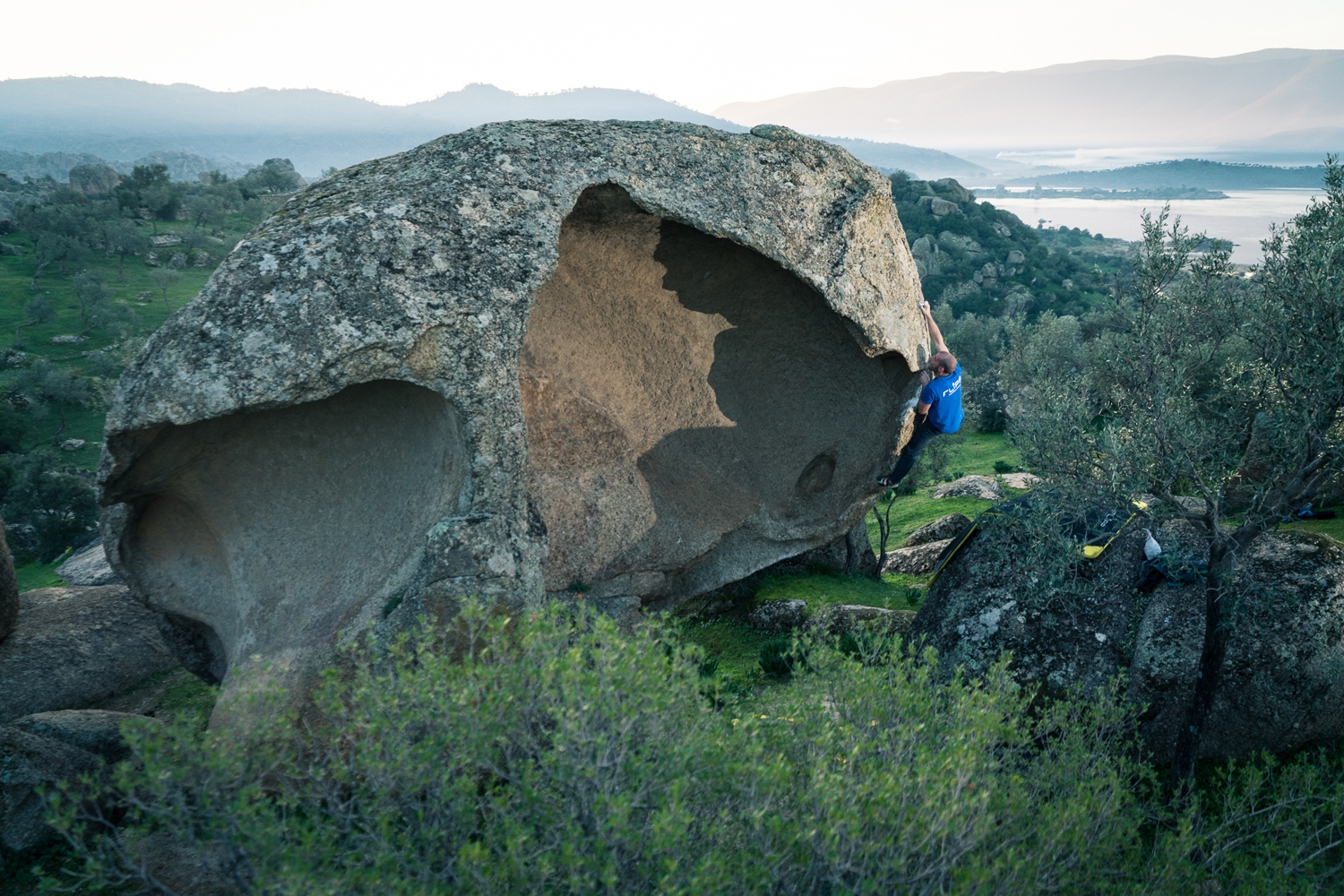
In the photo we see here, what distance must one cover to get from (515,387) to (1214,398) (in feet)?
29.6

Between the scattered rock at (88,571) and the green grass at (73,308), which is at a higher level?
the green grass at (73,308)

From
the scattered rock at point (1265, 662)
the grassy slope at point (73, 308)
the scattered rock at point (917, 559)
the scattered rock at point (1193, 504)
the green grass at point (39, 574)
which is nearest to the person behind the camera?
the scattered rock at point (1265, 662)

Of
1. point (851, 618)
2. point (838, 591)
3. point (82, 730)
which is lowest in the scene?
point (838, 591)

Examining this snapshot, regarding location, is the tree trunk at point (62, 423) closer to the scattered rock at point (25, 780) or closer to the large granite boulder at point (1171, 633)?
the scattered rock at point (25, 780)

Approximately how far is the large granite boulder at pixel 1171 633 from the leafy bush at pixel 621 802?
12.9 ft

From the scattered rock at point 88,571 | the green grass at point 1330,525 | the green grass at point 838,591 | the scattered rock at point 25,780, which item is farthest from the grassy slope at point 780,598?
the scattered rock at point 88,571

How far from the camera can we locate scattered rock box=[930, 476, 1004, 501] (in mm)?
31188

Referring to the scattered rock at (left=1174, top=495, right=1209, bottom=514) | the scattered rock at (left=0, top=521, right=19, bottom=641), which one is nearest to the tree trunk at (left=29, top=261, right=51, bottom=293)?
the scattered rock at (left=0, top=521, right=19, bottom=641)

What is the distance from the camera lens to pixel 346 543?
10922 millimetres

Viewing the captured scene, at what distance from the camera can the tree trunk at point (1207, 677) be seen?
32.5 ft

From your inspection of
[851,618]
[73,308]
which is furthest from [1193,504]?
[73,308]

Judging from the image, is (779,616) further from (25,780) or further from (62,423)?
(62,423)

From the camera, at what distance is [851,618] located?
48.3ft

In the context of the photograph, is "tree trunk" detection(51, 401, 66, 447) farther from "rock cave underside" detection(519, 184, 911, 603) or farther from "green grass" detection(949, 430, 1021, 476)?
"green grass" detection(949, 430, 1021, 476)
